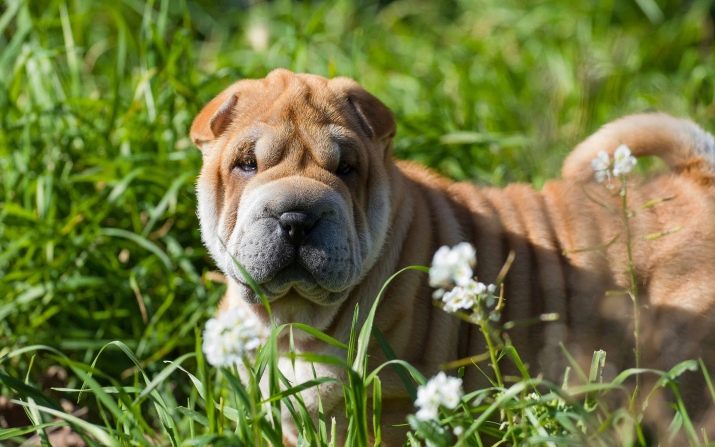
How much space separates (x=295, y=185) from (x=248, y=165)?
327mm

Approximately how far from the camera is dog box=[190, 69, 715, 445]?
359 cm

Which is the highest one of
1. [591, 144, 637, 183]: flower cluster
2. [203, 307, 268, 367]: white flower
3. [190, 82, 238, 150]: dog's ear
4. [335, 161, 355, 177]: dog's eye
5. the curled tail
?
[591, 144, 637, 183]: flower cluster

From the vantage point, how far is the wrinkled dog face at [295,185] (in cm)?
352

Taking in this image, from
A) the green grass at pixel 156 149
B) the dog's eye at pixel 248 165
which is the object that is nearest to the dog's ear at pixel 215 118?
the dog's eye at pixel 248 165

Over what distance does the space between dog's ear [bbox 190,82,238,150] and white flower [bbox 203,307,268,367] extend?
144 centimetres

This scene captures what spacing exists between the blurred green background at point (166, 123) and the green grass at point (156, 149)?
0.04 ft

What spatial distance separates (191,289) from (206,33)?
4913 millimetres

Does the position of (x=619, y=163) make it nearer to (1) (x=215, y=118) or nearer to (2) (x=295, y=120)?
(2) (x=295, y=120)

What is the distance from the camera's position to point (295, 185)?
139 inches

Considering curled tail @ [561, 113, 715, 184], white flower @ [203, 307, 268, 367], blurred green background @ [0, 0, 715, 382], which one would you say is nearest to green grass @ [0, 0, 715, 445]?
blurred green background @ [0, 0, 715, 382]

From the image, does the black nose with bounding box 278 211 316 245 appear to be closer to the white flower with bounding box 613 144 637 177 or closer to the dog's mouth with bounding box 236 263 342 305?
the dog's mouth with bounding box 236 263 342 305

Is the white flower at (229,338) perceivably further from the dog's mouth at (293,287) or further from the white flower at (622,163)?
the white flower at (622,163)

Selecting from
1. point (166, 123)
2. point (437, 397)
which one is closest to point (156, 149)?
point (166, 123)

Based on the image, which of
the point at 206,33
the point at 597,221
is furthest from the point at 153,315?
the point at 206,33
